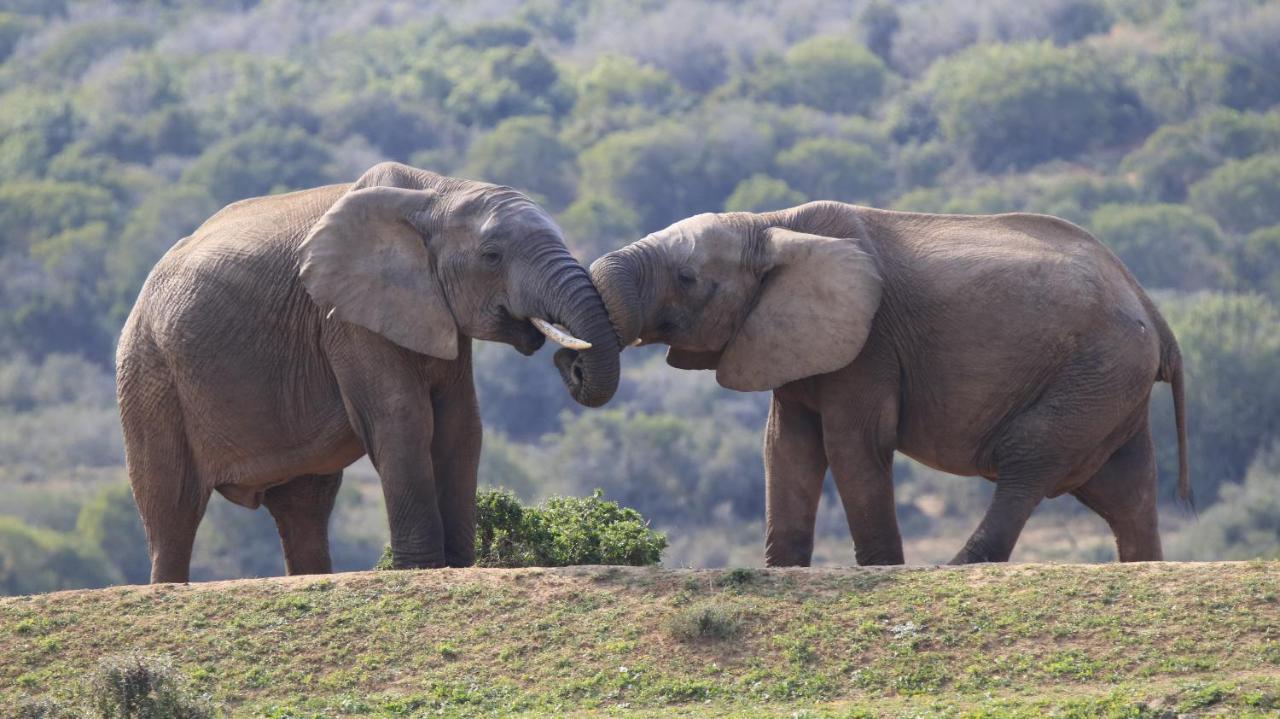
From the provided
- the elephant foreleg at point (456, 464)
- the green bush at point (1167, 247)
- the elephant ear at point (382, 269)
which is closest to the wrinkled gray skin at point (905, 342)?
the elephant ear at point (382, 269)

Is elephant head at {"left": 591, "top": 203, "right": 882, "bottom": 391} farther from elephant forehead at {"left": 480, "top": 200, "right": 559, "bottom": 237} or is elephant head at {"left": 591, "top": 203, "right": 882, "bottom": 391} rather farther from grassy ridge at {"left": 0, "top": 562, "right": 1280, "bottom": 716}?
grassy ridge at {"left": 0, "top": 562, "right": 1280, "bottom": 716}

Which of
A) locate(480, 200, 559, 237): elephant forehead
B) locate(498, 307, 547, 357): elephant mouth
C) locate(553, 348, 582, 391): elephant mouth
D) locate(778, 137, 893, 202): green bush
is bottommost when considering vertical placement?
locate(778, 137, 893, 202): green bush

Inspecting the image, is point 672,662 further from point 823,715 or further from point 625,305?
point 625,305

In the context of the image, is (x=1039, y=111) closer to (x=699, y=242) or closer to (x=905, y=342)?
(x=905, y=342)

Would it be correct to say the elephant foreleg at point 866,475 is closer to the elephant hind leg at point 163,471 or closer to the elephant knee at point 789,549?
the elephant knee at point 789,549

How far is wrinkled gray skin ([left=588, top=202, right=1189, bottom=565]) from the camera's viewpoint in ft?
49.6

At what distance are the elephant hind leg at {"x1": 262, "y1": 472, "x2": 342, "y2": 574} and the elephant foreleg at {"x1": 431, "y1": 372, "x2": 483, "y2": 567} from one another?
4.54ft

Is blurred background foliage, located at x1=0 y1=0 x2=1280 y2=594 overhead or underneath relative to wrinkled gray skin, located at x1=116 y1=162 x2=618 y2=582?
underneath

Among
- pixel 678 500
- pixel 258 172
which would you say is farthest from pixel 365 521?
pixel 258 172

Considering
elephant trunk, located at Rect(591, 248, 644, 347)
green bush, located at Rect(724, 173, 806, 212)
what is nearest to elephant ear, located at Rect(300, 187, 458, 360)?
elephant trunk, located at Rect(591, 248, 644, 347)

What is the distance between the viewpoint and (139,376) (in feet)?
52.0

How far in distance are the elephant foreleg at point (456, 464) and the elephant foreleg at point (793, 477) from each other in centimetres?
194

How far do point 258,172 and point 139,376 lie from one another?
272 ft

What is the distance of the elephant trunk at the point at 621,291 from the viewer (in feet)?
48.4
